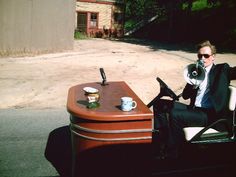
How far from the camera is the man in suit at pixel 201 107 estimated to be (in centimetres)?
386

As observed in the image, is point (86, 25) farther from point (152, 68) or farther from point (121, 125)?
point (121, 125)

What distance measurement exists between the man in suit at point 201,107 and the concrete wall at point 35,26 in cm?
1270

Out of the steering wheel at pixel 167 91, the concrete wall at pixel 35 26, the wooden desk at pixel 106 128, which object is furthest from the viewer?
the concrete wall at pixel 35 26

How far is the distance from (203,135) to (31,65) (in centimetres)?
1012

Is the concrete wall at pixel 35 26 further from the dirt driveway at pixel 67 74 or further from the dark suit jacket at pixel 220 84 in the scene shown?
the dark suit jacket at pixel 220 84

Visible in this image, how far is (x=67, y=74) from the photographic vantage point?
11141mm

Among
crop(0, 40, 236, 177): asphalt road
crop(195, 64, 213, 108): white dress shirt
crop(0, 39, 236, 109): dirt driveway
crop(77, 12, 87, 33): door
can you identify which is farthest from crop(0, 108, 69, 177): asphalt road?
crop(77, 12, 87, 33): door

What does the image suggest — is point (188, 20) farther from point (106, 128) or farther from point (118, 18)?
point (106, 128)

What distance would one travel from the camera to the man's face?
4243 millimetres

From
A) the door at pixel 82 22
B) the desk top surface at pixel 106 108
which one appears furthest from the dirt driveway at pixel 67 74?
the door at pixel 82 22

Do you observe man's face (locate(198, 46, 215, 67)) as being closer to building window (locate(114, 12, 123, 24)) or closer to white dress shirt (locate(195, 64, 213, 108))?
white dress shirt (locate(195, 64, 213, 108))

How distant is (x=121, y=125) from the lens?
330 centimetres

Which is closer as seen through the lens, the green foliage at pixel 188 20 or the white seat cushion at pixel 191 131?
the white seat cushion at pixel 191 131

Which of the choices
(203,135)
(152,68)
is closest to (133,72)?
(152,68)
